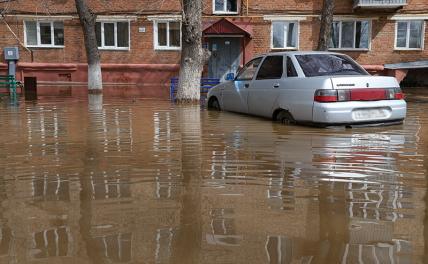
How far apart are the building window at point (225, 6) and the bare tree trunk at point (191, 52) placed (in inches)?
385

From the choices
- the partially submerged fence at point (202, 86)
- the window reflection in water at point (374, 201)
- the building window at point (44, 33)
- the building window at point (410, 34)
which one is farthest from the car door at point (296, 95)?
the building window at point (44, 33)

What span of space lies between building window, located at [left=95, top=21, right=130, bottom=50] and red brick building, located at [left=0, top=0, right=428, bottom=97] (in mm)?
45

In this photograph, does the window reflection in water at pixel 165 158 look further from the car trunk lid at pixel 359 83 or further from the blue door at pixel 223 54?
the blue door at pixel 223 54

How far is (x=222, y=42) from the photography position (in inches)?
880

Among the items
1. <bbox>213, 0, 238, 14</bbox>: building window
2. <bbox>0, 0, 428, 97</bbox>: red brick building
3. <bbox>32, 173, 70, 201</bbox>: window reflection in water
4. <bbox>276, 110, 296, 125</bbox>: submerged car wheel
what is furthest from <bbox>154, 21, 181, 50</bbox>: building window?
<bbox>32, 173, 70, 201</bbox>: window reflection in water

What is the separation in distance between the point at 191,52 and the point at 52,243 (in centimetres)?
994

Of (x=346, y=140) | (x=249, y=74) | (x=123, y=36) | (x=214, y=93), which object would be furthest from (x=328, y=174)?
(x=123, y=36)

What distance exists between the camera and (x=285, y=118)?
8.46m

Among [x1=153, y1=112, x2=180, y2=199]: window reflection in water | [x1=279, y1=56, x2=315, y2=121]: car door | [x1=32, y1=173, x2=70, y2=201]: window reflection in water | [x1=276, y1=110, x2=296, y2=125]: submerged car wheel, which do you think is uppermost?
[x1=279, y1=56, x2=315, y2=121]: car door

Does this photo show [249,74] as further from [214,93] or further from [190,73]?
[190,73]

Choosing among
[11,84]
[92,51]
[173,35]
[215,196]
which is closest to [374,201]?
[215,196]

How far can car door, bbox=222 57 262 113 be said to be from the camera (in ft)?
31.3

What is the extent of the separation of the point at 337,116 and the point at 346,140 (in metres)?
0.72

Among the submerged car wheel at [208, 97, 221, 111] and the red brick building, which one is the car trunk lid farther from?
the red brick building
